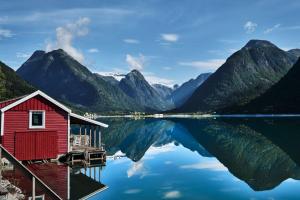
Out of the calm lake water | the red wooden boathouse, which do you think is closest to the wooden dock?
the red wooden boathouse

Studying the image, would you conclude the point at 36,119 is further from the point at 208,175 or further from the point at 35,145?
the point at 208,175

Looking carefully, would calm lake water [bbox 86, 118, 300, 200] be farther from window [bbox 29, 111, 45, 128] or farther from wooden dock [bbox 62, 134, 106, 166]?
window [bbox 29, 111, 45, 128]

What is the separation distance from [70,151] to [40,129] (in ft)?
12.2

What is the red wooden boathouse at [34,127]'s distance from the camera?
34.0 meters

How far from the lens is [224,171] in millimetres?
36500

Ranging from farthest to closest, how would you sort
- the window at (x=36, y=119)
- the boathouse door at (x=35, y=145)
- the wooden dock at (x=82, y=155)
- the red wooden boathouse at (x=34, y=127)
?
1. the wooden dock at (x=82, y=155)
2. the window at (x=36, y=119)
3. the boathouse door at (x=35, y=145)
4. the red wooden boathouse at (x=34, y=127)

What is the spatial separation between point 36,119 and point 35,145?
7.66 feet

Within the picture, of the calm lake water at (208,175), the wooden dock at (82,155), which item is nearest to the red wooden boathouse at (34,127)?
the wooden dock at (82,155)

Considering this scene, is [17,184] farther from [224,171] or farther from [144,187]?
[224,171]

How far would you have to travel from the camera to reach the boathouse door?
34.2 metres

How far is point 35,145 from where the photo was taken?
34844 millimetres

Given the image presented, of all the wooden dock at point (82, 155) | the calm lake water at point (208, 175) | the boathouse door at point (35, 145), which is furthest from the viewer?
the wooden dock at point (82, 155)

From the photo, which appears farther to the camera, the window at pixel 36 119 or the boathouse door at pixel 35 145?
the window at pixel 36 119

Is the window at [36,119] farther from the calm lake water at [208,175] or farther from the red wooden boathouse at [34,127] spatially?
the calm lake water at [208,175]
